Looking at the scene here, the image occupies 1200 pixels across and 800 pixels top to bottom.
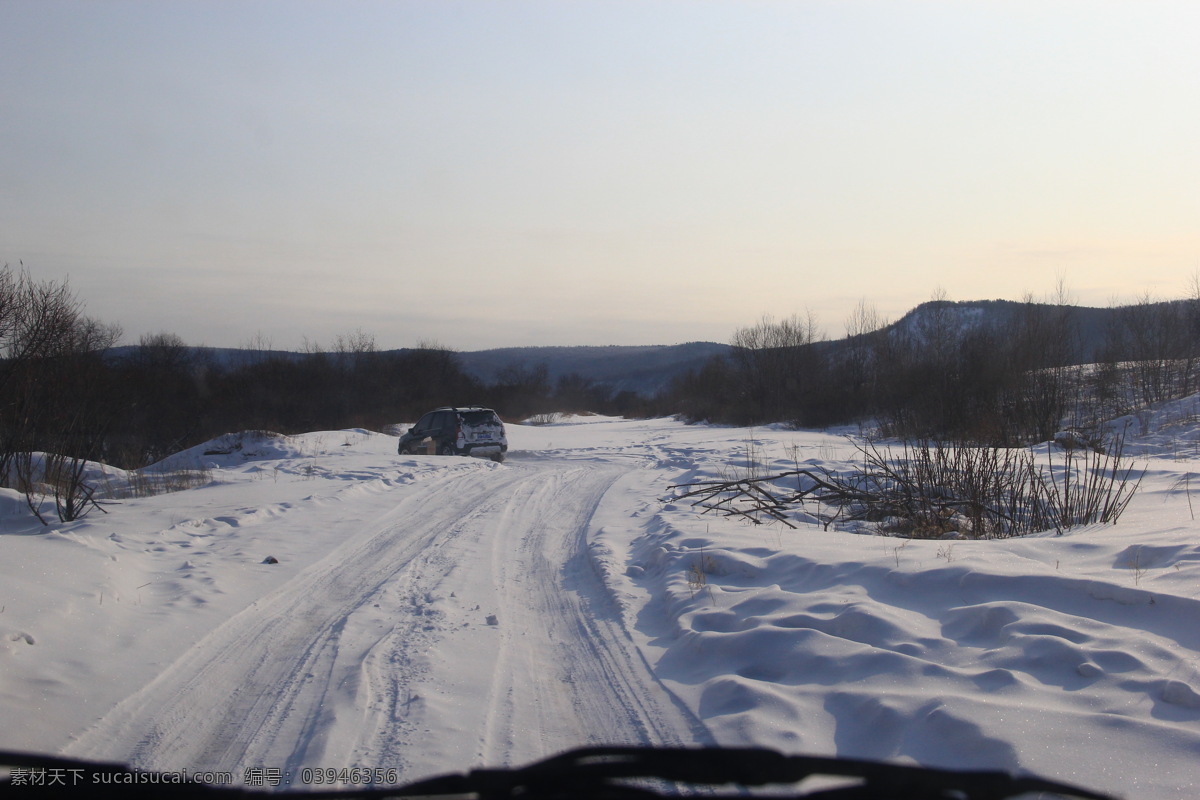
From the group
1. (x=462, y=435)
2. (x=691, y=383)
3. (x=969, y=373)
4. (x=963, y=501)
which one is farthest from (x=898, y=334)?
(x=963, y=501)

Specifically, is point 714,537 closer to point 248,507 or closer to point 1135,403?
point 248,507

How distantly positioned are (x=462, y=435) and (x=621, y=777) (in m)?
21.2

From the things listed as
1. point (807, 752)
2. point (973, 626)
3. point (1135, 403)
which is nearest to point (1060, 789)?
point (807, 752)

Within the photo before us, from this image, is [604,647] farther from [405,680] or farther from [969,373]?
[969,373]

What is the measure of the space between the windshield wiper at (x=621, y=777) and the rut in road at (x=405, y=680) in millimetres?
1706

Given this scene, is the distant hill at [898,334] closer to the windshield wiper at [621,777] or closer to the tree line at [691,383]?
the tree line at [691,383]

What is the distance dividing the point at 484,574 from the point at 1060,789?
6258 mm

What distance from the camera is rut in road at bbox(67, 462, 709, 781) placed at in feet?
12.3

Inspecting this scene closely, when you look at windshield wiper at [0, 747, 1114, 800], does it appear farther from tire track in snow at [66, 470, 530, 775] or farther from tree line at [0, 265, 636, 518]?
tree line at [0, 265, 636, 518]

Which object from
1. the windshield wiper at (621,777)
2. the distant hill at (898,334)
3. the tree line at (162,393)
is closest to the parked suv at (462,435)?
the tree line at (162,393)

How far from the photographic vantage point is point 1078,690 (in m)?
3.91

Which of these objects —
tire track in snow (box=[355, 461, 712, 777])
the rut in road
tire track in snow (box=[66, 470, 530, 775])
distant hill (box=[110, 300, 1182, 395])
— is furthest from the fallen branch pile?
distant hill (box=[110, 300, 1182, 395])

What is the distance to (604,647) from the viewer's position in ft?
18.1

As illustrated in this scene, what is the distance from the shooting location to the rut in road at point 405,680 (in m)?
3.74
